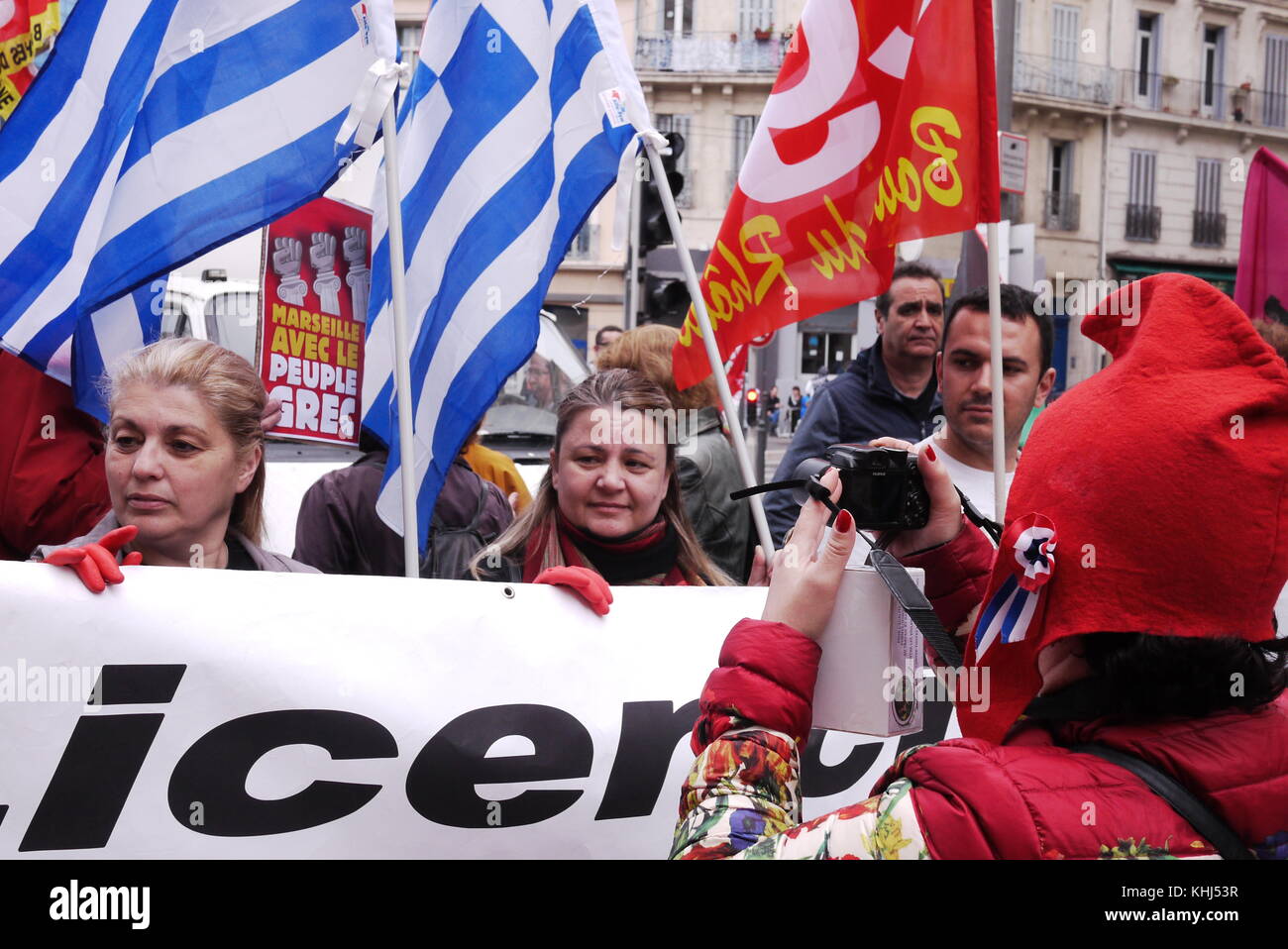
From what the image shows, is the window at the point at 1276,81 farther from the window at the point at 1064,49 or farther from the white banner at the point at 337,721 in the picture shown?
the white banner at the point at 337,721

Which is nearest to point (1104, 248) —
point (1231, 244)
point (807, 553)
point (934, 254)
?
point (1231, 244)

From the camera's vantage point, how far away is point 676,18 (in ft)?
111

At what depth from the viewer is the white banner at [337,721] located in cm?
212

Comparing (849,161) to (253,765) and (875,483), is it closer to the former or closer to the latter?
(875,483)

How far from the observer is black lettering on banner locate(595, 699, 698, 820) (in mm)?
2424

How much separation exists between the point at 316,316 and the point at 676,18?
107 feet

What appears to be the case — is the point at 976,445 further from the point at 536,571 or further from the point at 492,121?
the point at 492,121

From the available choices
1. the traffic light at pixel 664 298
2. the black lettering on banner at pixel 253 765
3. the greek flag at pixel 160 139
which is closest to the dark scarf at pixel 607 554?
the black lettering on banner at pixel 253 765

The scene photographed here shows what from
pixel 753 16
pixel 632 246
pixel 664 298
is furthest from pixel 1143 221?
pixel 664 298

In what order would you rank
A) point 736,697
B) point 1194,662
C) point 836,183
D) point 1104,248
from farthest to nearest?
1. point 1104,248
2. point 836,183
3. point 736,697
4. point 1194,662

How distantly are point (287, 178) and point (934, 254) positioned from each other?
2527 cm

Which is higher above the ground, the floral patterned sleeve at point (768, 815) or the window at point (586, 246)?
the window at point (586, 246)

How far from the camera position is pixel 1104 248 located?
3509 cm

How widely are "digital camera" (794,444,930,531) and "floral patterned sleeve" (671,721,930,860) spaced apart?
0.45 metres
